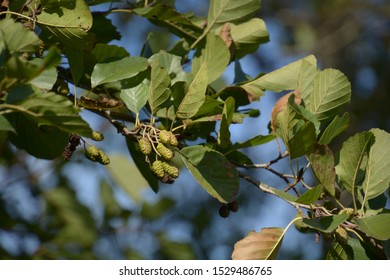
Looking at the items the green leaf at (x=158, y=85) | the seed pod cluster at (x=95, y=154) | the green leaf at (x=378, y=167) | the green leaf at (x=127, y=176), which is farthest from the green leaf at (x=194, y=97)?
the green leaf at (x=127, y=176)

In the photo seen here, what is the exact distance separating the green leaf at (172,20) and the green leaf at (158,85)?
17cm

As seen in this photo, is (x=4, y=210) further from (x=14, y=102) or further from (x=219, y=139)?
(x=14, y=102)

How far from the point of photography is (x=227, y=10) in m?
1.20

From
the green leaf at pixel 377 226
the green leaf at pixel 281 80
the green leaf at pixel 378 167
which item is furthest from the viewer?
the green leaf at pixel 281 80

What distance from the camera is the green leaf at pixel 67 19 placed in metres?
0.97

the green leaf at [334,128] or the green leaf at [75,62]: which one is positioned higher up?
the green leaf at [75,62]

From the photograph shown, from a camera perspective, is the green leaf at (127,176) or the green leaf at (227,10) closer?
the green leaf at (227,10)

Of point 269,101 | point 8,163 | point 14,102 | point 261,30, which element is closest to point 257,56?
point 269,101

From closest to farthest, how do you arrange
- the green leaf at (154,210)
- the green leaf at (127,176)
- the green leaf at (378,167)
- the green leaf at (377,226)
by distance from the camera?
the green leaf at (377,226), the green leaf at (378,167), the green leaf at (127,176), the green leaf at (154,210)

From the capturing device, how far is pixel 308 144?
3.27 ft

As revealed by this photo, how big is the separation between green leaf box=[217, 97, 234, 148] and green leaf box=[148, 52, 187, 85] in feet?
0.46

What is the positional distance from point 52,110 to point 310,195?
39cm

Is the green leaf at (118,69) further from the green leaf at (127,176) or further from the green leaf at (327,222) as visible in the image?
the green leaf at (127,176)

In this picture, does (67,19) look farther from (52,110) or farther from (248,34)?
(248,34)
